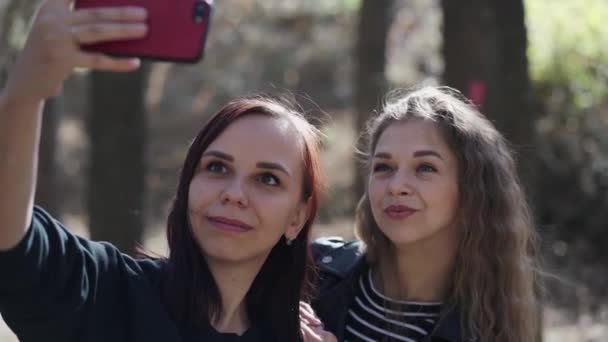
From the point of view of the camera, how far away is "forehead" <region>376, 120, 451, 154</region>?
3.13 metres

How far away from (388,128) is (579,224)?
272 inches

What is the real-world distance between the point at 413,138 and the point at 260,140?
71 cm

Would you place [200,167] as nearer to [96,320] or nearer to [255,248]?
[255,248]

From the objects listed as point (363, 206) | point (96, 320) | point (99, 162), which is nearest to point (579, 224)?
point (99, 162)

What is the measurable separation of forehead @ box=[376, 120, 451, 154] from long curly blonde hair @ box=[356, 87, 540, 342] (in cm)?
2

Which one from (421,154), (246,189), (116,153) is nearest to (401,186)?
(421,154)

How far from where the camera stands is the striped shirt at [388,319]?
9.97ft

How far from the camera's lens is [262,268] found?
108 inches

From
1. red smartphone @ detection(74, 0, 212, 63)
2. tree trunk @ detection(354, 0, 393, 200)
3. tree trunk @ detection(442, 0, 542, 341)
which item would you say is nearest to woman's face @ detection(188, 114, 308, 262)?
red smartphone @ detection(74, 0, 212, 63)

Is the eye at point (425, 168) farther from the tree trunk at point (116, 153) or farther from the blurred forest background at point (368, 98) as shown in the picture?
the tree trunk at point (116, 153)

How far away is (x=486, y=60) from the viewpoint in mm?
4859

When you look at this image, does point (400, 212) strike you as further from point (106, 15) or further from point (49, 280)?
A: point (106, 15)

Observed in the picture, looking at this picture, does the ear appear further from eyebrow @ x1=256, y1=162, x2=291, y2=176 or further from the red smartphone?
the red smartphone

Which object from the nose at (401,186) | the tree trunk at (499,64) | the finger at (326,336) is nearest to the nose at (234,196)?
the finger at (326,336)
